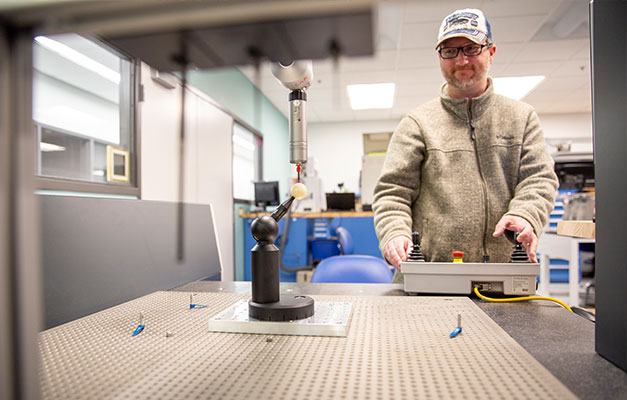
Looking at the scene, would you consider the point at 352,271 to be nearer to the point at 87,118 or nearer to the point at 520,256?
the point at 520,256

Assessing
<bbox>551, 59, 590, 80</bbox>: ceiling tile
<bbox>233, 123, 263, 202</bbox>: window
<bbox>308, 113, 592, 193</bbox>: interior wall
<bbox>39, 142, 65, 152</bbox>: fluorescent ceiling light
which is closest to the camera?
<bbox>39, 142, 65, 152</bbox>: fluorescent ceiling light

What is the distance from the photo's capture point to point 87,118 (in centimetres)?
195

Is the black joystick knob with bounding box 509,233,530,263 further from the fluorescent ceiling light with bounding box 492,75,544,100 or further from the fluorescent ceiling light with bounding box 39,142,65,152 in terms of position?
the fluorescent ceiling light with bounding box 492,75,544,100

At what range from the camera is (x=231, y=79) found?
3906 mm

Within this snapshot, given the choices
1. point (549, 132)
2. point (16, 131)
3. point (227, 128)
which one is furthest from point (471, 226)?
point (549, 132)

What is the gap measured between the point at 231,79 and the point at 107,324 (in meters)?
3.63

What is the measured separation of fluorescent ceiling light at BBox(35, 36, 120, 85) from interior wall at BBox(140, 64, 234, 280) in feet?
0.61

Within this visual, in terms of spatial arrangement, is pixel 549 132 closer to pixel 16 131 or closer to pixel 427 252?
pixel 427 252

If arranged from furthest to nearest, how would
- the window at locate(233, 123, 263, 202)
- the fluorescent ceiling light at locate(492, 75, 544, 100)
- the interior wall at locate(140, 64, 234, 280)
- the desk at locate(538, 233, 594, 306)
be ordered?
the fluorescent ceiling light at locate(492, 75, 544, 100), the window at locate(233, 123, 263, 202), the desk at locate(538, 233, 594, 306), the interior wall at locate(140, 64, 234, 280)

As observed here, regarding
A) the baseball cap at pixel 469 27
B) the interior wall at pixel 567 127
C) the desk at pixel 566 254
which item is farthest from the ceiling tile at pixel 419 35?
the interior wall at pixel 567 127

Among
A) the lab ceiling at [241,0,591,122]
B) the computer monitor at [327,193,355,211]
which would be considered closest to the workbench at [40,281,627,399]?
the lab ceiling at [241,0,591,122]

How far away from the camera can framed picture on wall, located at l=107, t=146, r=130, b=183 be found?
2071mm

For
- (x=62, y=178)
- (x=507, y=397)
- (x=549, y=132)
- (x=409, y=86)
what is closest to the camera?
(x=507, y=397)

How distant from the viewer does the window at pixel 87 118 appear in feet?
5.58
